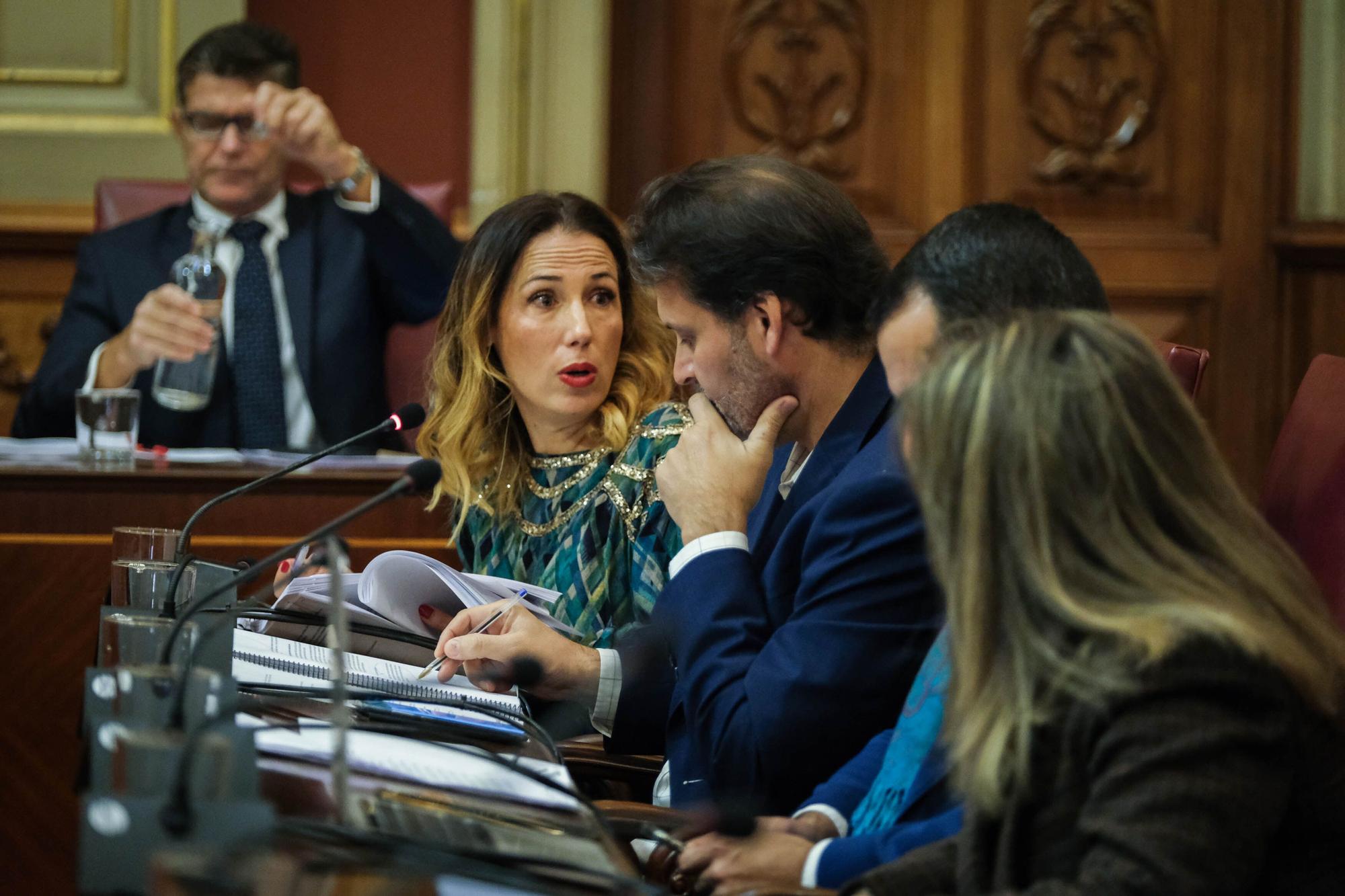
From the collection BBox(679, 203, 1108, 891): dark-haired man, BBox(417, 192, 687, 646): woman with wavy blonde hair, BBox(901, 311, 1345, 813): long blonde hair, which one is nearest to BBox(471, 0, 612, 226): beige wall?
BBox(417, 192, 687, 646): woman with wavy blonde hair

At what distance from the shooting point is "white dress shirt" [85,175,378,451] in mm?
3664

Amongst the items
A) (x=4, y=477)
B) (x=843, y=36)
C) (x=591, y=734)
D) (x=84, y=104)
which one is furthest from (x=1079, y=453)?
(x=84, y=104)

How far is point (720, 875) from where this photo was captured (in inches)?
53.3

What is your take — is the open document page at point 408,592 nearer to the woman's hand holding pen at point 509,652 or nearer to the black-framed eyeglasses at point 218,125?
the woman's hand holding pen at point 509,652

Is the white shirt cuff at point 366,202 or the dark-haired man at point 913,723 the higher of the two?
the white shirt cuff at point 366,202

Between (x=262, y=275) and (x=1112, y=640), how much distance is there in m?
3.06

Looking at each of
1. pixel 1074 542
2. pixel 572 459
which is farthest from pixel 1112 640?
pixel 572 459

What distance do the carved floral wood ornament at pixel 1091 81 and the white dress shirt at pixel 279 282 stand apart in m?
1.96

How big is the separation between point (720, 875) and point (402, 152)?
11.4 feet

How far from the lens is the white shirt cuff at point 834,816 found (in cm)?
145

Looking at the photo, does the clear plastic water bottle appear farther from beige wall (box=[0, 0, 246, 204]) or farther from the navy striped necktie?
beige wall (box=[0, 0, 246, 204])

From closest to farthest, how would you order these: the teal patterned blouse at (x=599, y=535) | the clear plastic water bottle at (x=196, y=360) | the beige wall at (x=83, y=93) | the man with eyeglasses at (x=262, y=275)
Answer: the teal patterned blouse at (x=599, y=535)
the clear plastic water bottle at (x=196, y=360)
the man with eyeglasses at (x=262, y=275)
the beige wall at (x=83, y=93)

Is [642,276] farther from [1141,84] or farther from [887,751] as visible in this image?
[1141,84]

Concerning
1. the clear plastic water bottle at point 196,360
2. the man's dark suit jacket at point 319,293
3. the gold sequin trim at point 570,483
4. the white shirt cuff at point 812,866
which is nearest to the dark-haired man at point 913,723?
the white shirt cuff at point 812,866
